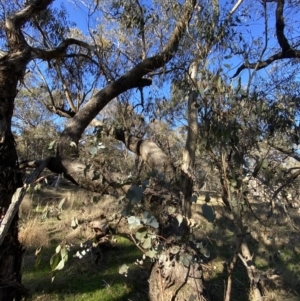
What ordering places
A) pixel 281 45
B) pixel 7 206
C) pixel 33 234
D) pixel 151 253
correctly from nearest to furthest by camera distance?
pixel 151 253 → pixel 7 206 → pixel 281 45 → pixel 33 234

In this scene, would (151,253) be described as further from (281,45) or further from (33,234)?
(281,45)

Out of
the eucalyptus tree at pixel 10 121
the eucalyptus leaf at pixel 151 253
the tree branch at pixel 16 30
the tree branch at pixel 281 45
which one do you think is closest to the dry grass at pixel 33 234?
the eucalyptus tree at pixel 10 121

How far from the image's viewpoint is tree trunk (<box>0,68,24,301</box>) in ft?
8.00

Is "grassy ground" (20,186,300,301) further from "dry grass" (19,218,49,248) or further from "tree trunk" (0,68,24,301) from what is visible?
"tree trunk" (0,68,24,301)

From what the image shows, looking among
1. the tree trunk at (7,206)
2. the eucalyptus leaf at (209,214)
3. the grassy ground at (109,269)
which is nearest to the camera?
the eucalyptus leaf at (209,214)

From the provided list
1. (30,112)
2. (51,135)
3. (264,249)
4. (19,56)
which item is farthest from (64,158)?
(30,112)

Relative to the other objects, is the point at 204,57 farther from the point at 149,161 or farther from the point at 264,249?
the point at 264,249

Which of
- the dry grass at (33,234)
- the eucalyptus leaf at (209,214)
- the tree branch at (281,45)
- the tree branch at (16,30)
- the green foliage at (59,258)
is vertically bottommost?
the green foliage at (59,258)

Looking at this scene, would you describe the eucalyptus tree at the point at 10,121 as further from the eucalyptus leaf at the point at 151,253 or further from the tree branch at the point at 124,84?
the eucalyptus leaf at the point at 151,253

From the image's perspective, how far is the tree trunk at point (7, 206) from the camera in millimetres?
2439

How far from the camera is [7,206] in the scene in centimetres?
245

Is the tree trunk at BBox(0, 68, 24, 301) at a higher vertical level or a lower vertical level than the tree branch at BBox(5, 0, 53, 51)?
lower

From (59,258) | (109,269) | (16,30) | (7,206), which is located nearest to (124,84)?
(16,30)

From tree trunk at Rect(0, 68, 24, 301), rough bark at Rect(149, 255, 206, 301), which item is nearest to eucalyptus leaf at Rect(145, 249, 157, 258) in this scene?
tree trunk at Rect(0, 68, 24, 301)
